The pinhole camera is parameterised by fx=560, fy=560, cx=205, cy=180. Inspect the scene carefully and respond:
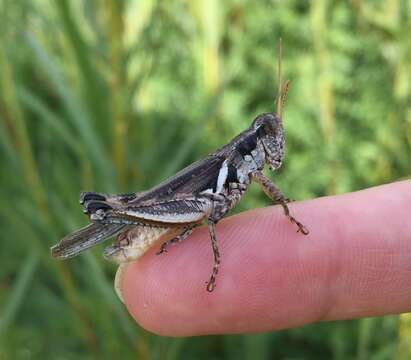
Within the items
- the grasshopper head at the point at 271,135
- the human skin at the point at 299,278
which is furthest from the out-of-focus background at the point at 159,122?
the human skin at the point at 299,278

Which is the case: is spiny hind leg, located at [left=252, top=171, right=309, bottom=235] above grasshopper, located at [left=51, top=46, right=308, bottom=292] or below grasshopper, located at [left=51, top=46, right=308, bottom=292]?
below

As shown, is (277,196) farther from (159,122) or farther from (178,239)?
(159,122)

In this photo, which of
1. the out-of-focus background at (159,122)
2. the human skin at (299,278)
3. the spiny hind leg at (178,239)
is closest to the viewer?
the human skin at (299,278)

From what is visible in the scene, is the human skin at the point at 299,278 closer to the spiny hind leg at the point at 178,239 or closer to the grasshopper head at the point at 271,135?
the spiny hind leg at the point at 178,239

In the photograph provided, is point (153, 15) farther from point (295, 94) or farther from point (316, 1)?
point (295, 94)

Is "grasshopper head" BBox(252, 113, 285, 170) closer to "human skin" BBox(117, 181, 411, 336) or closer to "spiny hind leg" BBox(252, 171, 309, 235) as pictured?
"spiny hind leg" BBox(252, 171, 309, 235)

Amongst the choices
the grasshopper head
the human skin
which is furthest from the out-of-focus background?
the human skin

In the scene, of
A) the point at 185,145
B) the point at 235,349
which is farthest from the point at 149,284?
the point at 235,349
